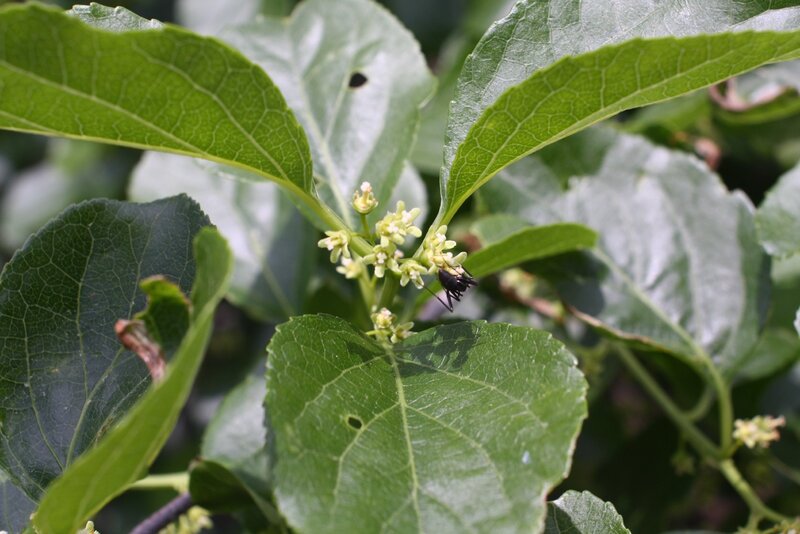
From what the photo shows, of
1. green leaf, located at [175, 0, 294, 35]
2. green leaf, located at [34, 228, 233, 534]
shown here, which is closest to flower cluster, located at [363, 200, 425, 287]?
green leaf, located at [34, 228, 233, 534]

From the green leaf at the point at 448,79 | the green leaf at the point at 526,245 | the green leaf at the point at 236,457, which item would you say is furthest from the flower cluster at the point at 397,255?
the green leaf at the point at 448,79

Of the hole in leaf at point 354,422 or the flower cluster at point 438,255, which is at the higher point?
the flower cluster at point 438,255

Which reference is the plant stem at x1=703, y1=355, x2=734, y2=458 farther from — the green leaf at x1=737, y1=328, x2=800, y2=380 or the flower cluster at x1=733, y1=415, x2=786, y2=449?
the green leaf at x1=737, y1=328, x2=800, y2=380

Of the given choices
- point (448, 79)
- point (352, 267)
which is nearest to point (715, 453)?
point (352, 267)

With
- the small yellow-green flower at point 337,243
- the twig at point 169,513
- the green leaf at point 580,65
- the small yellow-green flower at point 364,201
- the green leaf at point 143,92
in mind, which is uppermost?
the green leaf at point 143,92

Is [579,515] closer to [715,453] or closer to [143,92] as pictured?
[715,453]

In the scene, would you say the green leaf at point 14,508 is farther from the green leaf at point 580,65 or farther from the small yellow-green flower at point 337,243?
the green leaf at point 580,65
